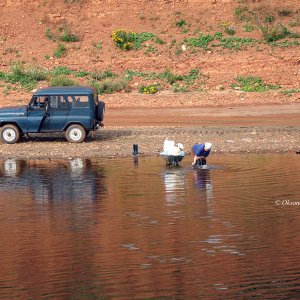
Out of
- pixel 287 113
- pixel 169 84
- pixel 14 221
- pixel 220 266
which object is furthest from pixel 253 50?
pixel 220 266

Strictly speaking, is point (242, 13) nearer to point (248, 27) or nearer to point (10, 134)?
point (248, 27)

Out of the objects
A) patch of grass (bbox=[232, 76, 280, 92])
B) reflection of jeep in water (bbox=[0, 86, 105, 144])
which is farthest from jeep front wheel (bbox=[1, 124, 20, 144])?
patch of grass (bbox=[232, 76, 280, 92])

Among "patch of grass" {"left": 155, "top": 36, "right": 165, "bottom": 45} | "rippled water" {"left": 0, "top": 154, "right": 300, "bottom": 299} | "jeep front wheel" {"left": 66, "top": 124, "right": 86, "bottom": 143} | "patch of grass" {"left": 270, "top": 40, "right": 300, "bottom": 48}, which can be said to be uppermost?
"patch of grass" {"left": 155, "top": 36, "right": 165, "bottom": 45}

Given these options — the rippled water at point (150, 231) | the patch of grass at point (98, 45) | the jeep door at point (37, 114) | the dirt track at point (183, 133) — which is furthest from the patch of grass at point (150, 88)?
the rippled water at point (150, 231)

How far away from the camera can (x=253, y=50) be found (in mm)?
42094

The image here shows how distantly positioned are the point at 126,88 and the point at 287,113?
290 inches

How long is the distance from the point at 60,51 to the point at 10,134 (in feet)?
53.8

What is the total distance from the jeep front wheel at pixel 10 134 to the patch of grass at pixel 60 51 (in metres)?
15.9

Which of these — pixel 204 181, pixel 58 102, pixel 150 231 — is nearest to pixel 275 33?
pixel 58 102

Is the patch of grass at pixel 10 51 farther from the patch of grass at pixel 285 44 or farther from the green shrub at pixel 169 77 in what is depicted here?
the patch of grass at pixel 285 44

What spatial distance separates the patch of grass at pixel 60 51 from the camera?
42.8 m

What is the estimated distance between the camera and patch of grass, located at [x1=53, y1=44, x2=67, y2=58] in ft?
140

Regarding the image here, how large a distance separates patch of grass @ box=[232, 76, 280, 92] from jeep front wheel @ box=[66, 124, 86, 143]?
1244 cm

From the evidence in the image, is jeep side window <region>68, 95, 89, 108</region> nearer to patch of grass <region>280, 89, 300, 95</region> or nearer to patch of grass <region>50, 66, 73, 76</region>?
patch of grass <region>280, 89, 300, 95</region>
